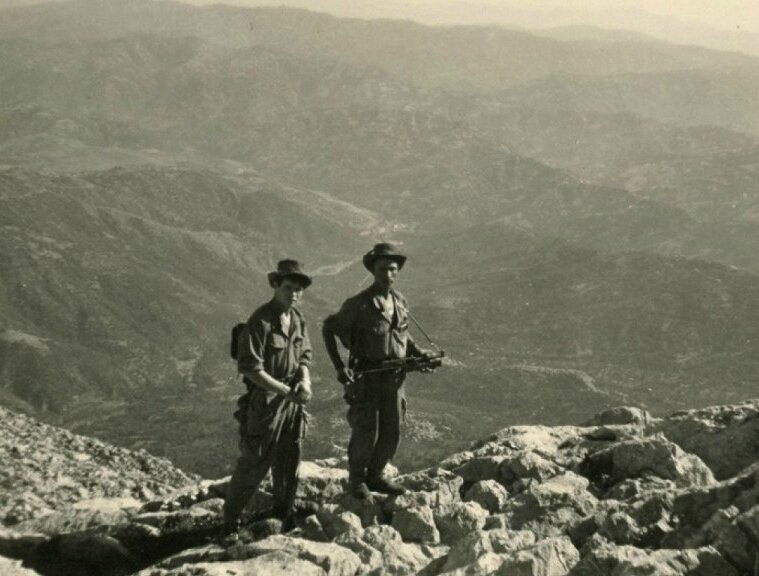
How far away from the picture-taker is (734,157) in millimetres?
97125

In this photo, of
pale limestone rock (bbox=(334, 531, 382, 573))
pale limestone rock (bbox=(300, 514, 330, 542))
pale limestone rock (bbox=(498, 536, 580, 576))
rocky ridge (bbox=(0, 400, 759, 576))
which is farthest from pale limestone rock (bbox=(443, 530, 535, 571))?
pale limestone rock (bbox=(300, 514, 330, 542))

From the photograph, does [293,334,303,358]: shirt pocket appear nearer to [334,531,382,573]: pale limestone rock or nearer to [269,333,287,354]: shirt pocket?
[269,333,287,354]: shirt pocket

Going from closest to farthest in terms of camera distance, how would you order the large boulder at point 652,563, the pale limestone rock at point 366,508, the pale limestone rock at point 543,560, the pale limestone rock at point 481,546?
the large boulder at point 652,563
the pale limestone rock at point 543,560
the pale limestone rock at point 481,546
the pale limestone rock at point 366,508

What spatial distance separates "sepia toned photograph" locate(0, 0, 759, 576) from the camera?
5207mm

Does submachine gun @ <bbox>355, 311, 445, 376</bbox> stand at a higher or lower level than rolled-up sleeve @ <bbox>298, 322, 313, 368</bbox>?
lower

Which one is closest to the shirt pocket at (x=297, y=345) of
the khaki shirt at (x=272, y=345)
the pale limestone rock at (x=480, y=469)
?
the khaki shirt at (x=272, y=345)

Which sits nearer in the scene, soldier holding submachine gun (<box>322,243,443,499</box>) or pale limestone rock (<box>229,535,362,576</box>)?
pale limestone rock (<box>229,535,362,576</box>)

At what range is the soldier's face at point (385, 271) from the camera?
19.0ft

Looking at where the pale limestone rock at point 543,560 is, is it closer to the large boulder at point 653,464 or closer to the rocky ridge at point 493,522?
the rocky ridge at point 493,522

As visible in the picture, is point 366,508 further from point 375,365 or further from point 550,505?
point 550,505

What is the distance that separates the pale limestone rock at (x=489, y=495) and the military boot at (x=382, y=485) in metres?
0.51

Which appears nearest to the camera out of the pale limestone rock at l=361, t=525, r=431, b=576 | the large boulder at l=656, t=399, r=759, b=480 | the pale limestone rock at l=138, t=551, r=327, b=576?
the pale limestone rock at l=138, t=551, r=327, b=576

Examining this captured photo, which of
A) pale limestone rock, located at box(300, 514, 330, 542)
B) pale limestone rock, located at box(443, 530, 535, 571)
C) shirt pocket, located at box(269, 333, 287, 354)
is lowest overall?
pale limestone rock, located at box(300, 514, 330, 542)

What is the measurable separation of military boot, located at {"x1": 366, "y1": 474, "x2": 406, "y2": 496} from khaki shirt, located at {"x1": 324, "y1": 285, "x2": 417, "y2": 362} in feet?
2.77
